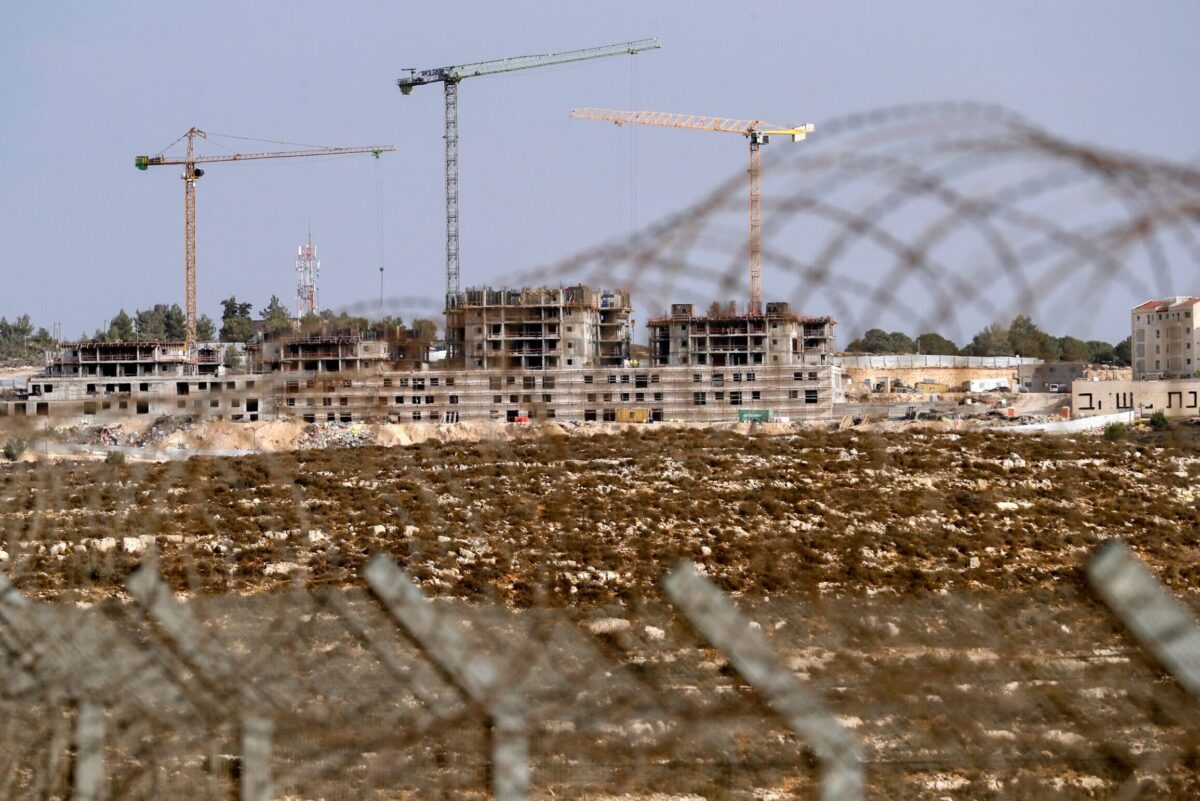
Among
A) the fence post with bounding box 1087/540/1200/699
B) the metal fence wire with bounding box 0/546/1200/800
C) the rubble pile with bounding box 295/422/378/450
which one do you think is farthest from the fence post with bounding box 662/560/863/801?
the rubble pile with bounding box 295/422/378/450

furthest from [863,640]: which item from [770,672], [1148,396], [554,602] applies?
[554,602]

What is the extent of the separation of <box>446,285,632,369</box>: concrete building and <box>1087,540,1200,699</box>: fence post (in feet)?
10.2

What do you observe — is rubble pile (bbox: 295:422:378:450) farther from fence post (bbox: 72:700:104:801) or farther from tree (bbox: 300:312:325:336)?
fence post (bbox: 72:700:104:801)

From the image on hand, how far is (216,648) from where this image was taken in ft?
27.9

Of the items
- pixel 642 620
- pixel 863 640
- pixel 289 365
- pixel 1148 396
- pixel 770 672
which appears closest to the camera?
pixel 1148 396

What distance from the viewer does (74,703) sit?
25.7 feet

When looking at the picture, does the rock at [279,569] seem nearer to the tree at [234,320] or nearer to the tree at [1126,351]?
the tree at [1126,351]

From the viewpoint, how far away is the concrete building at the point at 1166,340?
18.9 ft

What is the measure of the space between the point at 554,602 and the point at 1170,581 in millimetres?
5583

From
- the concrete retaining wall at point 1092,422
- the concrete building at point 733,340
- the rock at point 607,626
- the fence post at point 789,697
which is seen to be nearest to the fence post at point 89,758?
the fence post at point 789,697

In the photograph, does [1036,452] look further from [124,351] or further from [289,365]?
[124,351]

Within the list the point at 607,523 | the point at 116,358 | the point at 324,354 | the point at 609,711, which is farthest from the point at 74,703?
the point at 116,358

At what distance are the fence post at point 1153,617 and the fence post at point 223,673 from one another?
4.12 meters

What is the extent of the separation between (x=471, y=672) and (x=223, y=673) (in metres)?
1.79
